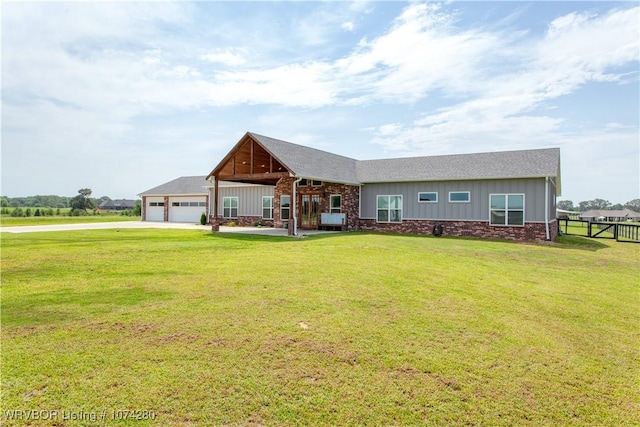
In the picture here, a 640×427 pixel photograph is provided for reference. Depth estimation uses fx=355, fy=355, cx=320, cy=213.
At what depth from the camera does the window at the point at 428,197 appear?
820 inches

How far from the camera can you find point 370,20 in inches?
534

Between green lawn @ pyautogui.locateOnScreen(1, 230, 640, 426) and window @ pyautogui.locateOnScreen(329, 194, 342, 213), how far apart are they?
570 inches

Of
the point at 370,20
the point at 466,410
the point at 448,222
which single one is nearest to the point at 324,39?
the point at 370,20


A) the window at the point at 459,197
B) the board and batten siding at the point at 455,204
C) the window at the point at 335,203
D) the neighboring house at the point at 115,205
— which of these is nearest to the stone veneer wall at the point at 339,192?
the window at the point at 335,203

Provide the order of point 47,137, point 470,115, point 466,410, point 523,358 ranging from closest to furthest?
point 466,410
point 523,358
point 47,137
point 470,115

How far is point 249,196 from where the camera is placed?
27516 millimetres

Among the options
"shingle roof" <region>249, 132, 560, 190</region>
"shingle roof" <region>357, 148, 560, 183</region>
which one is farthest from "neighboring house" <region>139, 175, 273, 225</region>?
"shingle roof" <region>357, 148, 560, 183</region>

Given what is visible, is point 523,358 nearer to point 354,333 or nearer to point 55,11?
point 354,333

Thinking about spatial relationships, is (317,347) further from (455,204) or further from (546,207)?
(455,204)

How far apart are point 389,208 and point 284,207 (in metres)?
7.26

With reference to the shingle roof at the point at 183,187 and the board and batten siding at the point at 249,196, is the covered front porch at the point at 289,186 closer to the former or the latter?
the board and batten siding at the point at 249,196

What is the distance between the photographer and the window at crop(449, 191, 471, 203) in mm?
19969

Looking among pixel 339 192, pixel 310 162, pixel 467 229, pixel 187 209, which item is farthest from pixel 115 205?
pixel 467 229

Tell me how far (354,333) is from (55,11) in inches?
463
